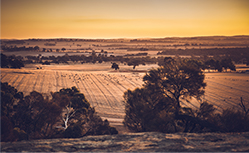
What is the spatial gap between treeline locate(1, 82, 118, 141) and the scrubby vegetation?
9.59 ft

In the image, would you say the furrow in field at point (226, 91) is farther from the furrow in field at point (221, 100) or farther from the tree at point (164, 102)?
the tree at point (164, 102)

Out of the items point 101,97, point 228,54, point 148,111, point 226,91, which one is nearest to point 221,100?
point 226,91

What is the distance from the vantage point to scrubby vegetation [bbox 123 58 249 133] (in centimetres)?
1777

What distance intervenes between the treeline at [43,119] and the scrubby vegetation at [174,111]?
2924mm

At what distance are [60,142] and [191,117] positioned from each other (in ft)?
34.8

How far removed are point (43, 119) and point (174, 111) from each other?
1070 centimetres

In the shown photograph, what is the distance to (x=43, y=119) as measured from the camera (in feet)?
61.5

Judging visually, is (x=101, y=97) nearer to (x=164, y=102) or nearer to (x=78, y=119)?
(x=78, y=119)

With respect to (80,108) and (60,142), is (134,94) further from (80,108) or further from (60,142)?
(60,142)

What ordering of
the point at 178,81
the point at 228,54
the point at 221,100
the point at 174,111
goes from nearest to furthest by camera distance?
the point at 174,111 → the point at 178,81 → the point at 221,100 → the point at 228,54

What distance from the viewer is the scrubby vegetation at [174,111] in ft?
58.3

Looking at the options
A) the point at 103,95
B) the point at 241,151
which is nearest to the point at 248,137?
the point at 241,151

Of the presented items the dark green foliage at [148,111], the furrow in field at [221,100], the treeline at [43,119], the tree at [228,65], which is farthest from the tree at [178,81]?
the tree at [228,65]

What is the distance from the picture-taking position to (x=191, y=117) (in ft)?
61.8
